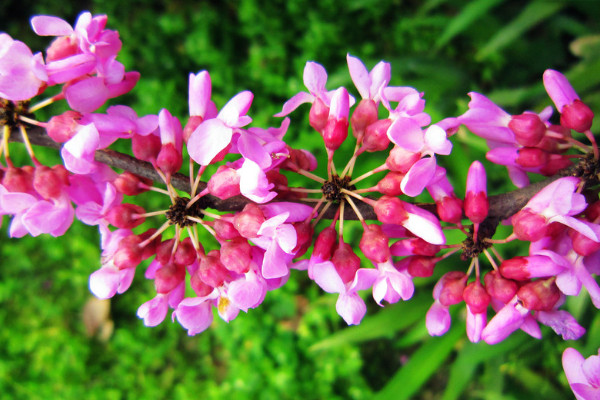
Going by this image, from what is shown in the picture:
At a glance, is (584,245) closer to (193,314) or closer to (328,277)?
(328,277)

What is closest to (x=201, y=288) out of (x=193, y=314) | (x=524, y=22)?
(x=193, y=314)

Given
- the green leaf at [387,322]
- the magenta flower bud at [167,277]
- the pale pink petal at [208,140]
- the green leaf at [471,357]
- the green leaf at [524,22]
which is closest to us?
the pale pink petal at [208,140]

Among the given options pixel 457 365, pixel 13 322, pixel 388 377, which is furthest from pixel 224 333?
pixel 13 322

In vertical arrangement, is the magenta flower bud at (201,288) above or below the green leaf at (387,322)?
above

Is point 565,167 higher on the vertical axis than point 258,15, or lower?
higher

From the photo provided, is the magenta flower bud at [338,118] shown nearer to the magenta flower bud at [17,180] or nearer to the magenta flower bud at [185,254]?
the magenta flower bud at [185,254]

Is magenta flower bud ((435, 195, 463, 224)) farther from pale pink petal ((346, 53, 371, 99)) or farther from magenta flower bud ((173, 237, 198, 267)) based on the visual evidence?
magenta flower bud ((173, 237, 198, 267))

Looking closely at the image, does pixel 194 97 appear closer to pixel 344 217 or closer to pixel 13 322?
pixel 344 217

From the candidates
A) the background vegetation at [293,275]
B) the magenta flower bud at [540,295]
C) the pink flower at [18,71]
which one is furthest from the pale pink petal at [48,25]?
the background vegetation at [293,275]
